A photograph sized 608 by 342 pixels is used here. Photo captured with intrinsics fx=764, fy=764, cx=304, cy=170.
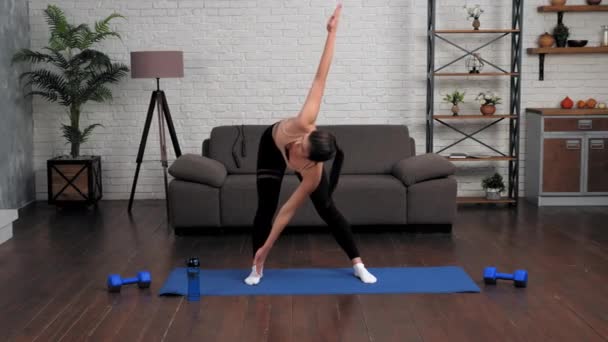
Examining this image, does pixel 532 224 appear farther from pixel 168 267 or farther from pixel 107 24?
pixel 107 24

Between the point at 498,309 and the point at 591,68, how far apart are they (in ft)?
14.2

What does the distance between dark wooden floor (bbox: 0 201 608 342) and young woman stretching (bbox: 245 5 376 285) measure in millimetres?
429

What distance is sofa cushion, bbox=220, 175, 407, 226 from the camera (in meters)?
5.88

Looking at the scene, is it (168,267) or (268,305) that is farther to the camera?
(168,267)

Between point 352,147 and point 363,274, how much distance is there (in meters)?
2.21

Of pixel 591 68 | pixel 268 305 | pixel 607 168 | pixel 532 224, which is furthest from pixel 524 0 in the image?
pixel 268 305

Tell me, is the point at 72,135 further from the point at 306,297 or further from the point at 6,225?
the point at 306,297

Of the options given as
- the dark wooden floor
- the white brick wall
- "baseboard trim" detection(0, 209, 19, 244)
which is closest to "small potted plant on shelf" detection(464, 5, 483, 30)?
the white brick wall

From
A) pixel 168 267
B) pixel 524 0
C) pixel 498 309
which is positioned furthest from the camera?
pixel 524 0

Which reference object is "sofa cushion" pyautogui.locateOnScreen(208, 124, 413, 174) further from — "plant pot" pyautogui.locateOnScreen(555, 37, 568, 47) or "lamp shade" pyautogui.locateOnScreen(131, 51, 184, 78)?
"plant pot" pyautogui.locateOnScreen(555, 37, 568, 47)

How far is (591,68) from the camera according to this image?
7.51m

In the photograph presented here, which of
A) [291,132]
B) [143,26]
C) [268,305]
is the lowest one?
[268,305]

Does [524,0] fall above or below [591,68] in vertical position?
above

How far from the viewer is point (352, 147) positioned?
6.57 meters
